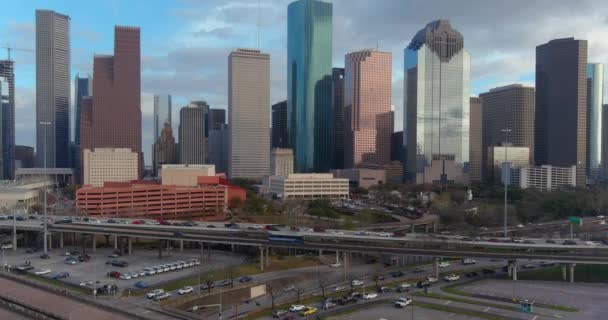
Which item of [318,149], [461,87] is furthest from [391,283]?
[318,149]

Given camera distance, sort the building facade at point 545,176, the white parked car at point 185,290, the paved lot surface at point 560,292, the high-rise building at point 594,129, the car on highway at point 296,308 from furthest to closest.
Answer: the high-rise building at point 594,129 → the building facade at point 545,176 → the white parked car at point 185,290 → the paved lot surface at point 560,292 → the car on highway at point 296,308

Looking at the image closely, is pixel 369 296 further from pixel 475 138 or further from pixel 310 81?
pixel 310 81

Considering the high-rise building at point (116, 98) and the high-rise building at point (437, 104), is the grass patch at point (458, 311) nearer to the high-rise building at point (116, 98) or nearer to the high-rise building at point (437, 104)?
the high-rise building at point (437, 104)

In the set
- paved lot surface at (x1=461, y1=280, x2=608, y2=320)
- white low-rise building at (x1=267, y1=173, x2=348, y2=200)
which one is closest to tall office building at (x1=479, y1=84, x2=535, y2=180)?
white low-rise building at (x1=267, y1=173, x2=348, y2=200)

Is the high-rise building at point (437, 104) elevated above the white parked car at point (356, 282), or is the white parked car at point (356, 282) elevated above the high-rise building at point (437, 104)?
the high-rise building at point (437, 104)

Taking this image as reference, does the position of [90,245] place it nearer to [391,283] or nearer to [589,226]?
[391,283]

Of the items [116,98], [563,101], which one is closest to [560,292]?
[563,101]

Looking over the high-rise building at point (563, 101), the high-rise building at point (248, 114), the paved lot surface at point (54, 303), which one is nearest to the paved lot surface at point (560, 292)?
the paved lot surface at point (54, 303)
